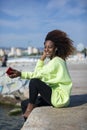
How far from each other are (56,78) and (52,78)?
0.06 m

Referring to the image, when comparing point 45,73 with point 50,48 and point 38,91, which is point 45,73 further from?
point 50,48

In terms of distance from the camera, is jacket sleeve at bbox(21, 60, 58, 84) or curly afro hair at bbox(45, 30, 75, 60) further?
A: curly afro hair at bbox(45, 30, 75, 60)

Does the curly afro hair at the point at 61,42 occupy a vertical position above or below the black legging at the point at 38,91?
above

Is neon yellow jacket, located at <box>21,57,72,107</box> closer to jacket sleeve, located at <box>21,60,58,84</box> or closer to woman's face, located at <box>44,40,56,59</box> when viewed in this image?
jacket sleeve, located at <box>21,60,58,84</box>

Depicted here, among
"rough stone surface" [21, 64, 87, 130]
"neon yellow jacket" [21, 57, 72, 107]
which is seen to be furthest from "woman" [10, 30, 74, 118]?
"rough stone surface" [21, 64, 87, 130]

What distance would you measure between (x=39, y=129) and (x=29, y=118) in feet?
1.72

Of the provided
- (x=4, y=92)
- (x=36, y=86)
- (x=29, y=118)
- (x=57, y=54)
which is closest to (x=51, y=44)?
(x=57, y=54)

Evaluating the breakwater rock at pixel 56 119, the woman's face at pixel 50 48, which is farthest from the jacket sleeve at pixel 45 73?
the breakwater rock at pixel 56 119

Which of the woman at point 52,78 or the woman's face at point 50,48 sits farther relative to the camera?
the woman's face at point 50,48

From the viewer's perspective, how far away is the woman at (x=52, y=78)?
5.98m

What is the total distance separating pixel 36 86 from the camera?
5.90 metres

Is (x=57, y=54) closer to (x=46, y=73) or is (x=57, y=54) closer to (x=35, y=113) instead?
(x=46, y=73)

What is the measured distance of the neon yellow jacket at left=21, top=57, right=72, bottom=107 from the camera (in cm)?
602

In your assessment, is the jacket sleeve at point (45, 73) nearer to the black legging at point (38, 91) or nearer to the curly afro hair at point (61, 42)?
the black legging at point (38, 91)
